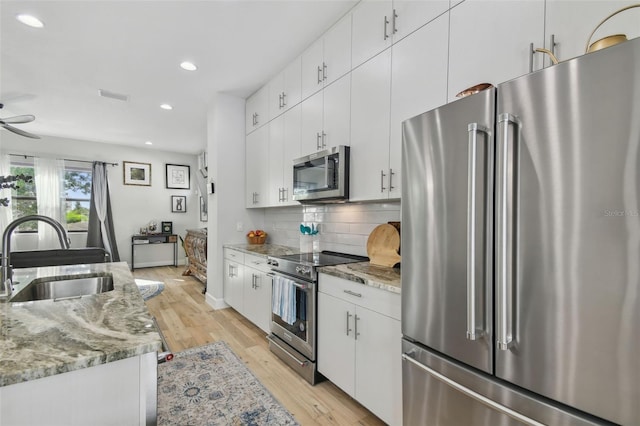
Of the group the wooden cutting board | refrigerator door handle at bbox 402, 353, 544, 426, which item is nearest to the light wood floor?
refrigerator door handle at bbox 402, 353, 544, 426

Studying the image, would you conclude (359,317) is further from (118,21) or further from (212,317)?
(118,21)

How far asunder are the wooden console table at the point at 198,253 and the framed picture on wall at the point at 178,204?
57.5 inches

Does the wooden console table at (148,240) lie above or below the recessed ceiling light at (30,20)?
below

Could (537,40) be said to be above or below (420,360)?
above

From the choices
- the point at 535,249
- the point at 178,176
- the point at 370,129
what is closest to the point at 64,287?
the point at 370,129

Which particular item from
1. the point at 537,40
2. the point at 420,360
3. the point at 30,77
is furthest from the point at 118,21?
the point at 420,360

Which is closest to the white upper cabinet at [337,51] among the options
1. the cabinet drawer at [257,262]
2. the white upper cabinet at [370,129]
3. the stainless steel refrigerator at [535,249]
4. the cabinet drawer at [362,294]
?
the white upper cabinet at [370,129]

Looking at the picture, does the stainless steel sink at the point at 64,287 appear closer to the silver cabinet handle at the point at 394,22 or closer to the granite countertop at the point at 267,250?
the granite countertop at the point at 267,250

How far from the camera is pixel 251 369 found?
243cm

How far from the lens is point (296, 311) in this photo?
2342 mm

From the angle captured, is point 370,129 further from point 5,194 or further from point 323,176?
point 5,194

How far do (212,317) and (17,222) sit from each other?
8.62 feet

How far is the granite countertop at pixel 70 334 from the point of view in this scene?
0.70m

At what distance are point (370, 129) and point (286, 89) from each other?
4.83ft
